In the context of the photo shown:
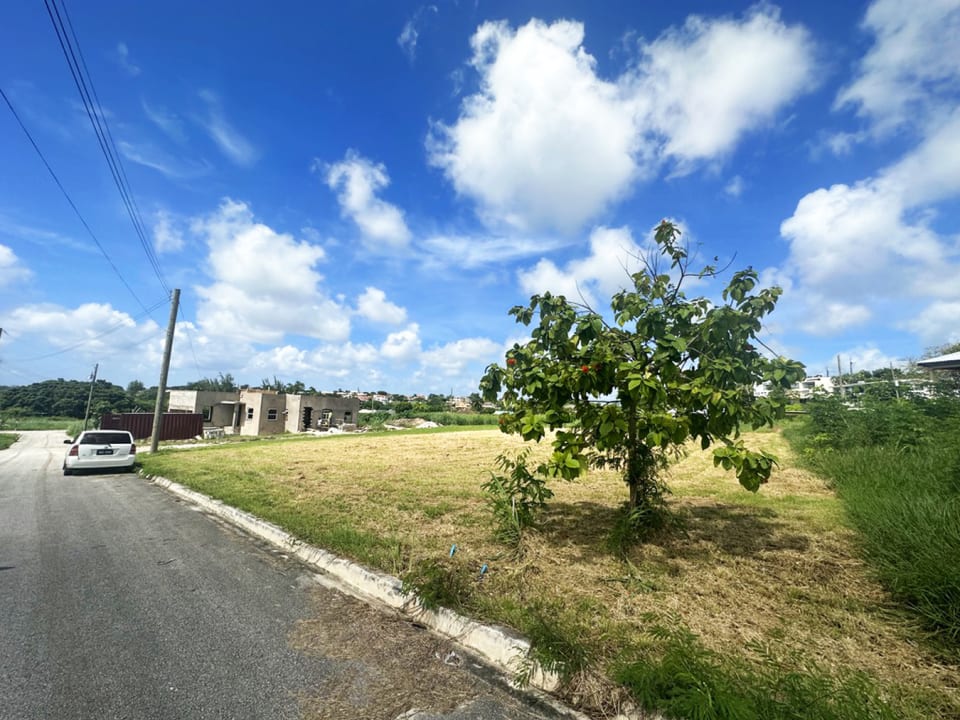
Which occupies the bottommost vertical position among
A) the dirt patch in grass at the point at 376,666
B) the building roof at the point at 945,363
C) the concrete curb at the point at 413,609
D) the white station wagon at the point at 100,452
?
the dirt patch in grass at the point at 376,666

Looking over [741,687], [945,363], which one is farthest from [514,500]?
[945,363]

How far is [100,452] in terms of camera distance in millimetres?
13953

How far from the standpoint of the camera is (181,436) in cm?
3681

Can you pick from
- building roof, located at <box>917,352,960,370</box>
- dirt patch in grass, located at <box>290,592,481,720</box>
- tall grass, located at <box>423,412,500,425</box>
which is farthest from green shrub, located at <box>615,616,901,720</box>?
tall grass, located at <box>423,412,500,425</box>

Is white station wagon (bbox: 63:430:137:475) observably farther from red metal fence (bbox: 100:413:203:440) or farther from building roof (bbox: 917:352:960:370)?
red metal fence (bbox: 100:413:203:440)

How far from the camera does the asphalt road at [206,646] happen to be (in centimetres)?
263

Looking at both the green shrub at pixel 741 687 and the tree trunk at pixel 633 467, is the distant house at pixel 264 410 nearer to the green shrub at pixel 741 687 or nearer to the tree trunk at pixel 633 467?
the tree trunk at pixel 633 467

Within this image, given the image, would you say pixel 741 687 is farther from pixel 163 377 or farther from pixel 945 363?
pixel 163 377

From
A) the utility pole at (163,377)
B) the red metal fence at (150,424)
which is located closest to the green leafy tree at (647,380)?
the utility pole at (163,377)

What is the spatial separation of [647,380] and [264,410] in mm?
44703

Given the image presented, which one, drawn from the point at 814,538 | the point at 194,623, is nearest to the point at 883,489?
the point at 814,538

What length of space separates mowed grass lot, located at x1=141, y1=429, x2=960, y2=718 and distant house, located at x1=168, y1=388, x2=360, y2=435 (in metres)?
37.0

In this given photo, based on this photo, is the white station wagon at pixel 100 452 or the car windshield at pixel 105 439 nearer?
the white station wagon at pixel 100 452

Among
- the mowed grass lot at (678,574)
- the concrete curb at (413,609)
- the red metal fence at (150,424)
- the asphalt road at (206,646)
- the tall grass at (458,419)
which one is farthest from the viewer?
the tall grass at (458,419)
